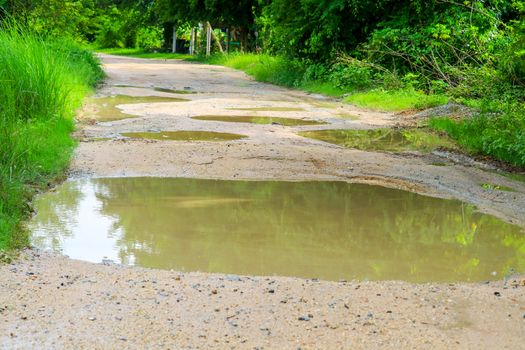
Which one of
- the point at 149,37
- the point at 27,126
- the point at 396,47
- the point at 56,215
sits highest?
the point at 396,47

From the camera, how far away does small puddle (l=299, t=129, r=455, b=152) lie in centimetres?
1133

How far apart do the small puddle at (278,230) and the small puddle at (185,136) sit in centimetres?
288

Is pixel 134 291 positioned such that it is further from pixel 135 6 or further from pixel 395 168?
pixel 135 6

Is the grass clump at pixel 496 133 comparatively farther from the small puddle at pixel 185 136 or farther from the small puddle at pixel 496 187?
the small puddle at pixel 185 136

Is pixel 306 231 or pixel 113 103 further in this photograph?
pixel 113 103

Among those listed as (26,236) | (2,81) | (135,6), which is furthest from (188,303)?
(135,6)

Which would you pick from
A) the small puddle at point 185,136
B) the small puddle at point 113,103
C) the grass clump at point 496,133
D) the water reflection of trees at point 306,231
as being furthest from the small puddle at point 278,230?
the small puddle at point 113,103

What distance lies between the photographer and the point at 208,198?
7.64m

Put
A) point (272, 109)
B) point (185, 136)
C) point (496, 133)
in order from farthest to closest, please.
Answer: point (272, 109) < point (185, 136) < point (496, 133)

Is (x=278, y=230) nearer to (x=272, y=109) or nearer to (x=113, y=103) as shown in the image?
(x=272, y=109)

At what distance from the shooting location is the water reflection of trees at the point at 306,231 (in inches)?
226

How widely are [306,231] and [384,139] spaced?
5.86 m

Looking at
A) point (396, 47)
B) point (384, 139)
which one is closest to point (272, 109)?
point (384, 139)

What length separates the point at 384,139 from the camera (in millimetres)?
12234
